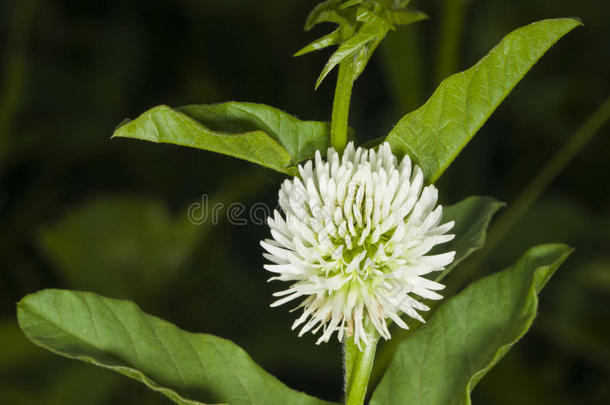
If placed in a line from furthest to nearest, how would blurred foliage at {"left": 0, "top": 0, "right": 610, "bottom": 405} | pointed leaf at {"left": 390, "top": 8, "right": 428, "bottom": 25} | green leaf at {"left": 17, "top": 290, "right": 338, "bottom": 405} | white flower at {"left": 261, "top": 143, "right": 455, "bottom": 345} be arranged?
blurred foliage at {"left": 0, "top": 0, "right": 610, "bottom": 405} → green leaf at {"left": 17, "top": 290, "right": 338, "bottom": 405} → white flower at {"left": 261, "top": 143, "right": 455, "bottom": 345} → pointed leaf at {"left": 390, "top": 8, "right": 428, "bottom": 25}

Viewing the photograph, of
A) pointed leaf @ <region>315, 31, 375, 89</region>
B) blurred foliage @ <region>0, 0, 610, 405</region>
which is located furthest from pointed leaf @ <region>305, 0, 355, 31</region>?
blurred foliage @ <region>0, 0, 610, 405</region>

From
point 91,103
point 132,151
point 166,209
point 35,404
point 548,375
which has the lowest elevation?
point 548,375

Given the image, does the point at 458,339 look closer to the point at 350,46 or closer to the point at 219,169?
the point at 350,46

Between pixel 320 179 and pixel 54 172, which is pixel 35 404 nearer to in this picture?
pixel 54 172

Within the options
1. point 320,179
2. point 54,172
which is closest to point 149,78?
point 54,172

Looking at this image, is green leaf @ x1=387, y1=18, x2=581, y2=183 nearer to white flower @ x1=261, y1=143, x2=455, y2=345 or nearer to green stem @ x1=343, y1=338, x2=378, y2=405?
white flower @ x1=261, y1=143, x2=455, y2=345

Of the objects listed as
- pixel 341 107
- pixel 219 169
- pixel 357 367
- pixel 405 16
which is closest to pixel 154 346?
pixel 357 367

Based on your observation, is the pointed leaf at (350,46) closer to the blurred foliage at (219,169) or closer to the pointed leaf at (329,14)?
the pointed leaf at (329,14)

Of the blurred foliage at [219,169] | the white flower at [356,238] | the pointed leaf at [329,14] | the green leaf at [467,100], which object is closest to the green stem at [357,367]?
the white flower at [356,238]
